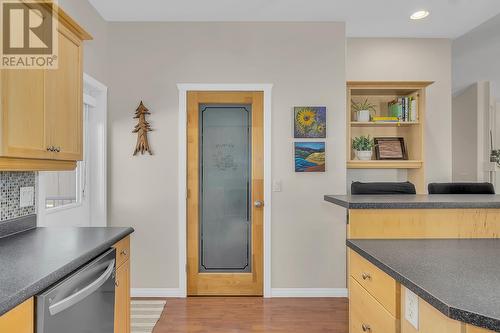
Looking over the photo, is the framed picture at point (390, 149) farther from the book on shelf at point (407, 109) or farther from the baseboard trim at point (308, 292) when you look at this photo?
the baseboard trim at point (308, 292)

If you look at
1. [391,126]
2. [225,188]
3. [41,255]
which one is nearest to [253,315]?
[225,188]

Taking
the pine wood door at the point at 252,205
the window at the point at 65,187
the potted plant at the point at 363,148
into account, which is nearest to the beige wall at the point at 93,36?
the window at the point at 65,187

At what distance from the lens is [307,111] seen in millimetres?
3469

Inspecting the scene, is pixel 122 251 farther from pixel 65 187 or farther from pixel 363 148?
pixel 363 148

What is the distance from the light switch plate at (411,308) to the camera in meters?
1.14

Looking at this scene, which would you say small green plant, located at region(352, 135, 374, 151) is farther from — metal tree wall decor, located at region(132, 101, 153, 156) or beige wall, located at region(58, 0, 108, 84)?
beige wall, located at region(58, 0, 108, 84)

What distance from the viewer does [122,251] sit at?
82.8 inches

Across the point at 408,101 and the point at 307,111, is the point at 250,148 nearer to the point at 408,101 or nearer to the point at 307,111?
the point at 307,111

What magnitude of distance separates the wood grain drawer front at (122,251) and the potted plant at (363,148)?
2.65 metres

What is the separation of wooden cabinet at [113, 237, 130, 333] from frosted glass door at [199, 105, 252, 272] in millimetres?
1385

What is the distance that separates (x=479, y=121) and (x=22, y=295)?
5.79 metres

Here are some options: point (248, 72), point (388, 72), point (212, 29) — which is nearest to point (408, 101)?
point (388, 72)

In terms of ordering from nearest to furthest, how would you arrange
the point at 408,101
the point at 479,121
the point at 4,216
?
1. the point at 4,216
2. the point at 408,101
3. the point at 479,121

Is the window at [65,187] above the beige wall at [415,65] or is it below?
below
